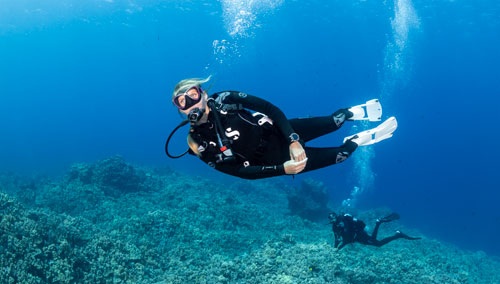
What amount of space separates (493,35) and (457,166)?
223ft

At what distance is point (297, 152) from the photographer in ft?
10.4

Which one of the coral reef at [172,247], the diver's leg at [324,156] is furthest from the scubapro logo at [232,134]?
the coral reef at [172,247]

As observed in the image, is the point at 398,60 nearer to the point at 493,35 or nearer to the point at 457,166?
the point at 493,35

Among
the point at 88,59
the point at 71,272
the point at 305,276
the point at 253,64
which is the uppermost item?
the point at 253,64

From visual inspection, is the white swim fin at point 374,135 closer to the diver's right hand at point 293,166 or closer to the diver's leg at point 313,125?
the diver's leg at point 313,125

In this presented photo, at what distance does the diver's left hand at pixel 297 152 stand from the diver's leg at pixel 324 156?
2.11 ft

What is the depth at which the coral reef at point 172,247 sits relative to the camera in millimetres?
6598

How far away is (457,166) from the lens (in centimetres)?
10106

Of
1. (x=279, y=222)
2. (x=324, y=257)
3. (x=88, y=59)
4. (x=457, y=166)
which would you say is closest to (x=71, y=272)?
(x=324, y=257)

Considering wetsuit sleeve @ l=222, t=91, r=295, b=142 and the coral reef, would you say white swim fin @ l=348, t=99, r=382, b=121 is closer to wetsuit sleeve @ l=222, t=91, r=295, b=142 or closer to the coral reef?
wetsuit sleeve @ l=222, t=91, r=295, b=142

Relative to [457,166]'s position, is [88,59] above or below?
above

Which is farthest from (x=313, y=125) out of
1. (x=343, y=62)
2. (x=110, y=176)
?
(x=343, y=62)

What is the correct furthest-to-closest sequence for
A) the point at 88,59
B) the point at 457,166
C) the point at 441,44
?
1. the point at 88,59
2. the point at 457,166
3. the point at 441,44

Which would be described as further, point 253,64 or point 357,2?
point 253,64
